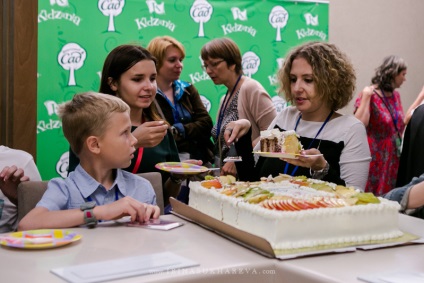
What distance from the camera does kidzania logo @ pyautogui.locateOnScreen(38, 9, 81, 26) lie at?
428 cm

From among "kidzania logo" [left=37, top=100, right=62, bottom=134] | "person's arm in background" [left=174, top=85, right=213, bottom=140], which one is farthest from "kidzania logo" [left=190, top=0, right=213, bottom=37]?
"kidzania logo" [left=37, top=100, right=62, bottom=134]

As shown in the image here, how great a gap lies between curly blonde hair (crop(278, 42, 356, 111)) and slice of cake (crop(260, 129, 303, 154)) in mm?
328

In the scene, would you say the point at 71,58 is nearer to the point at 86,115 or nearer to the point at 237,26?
the point at 237,26

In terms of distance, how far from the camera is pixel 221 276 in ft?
4.95

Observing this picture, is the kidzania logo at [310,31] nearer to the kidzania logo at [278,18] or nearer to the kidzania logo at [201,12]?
the kidzania logo at [278,18]

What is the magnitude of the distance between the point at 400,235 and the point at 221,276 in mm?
627

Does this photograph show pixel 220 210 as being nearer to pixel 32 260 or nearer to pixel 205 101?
pixel 32 260

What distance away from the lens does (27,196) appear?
7.39ft

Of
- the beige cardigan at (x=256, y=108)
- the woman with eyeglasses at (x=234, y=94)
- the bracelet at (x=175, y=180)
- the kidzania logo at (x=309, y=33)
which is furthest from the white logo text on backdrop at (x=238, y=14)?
the bracelet at (x=175, y=180)

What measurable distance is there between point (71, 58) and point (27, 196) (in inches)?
91.1

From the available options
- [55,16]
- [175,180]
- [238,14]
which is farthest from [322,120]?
[238,14]

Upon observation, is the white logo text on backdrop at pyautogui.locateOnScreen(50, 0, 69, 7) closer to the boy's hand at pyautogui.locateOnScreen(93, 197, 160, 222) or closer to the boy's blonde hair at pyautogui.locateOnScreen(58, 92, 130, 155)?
the boy's blonde hair at pyautogui.locateOnScreen(58, 92, 130, 155)

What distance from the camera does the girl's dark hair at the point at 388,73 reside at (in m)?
5.93

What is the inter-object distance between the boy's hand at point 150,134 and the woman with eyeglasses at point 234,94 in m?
0.97
